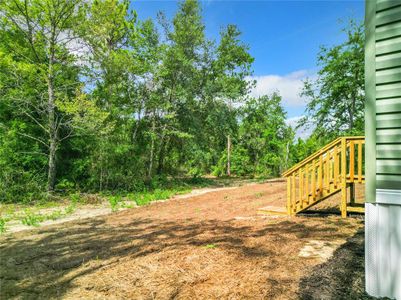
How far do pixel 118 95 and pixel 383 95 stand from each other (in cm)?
1288

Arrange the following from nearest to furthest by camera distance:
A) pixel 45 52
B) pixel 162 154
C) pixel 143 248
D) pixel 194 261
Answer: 1. pixel 194 261
2. pixel 143 248
3. pixel 45 52
4. pixel 162 154

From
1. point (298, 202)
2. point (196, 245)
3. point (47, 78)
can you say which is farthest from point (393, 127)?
point (47, 78)

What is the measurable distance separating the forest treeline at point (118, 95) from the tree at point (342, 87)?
2.5 inches

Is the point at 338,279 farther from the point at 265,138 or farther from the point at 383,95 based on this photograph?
the point at 265,138

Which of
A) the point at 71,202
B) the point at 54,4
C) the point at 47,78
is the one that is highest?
the point at 54,4

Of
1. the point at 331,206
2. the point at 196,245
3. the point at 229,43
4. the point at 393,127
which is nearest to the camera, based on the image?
the point at 393,127

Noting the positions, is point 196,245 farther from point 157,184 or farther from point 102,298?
point 157,184

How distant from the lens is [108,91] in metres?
13.5

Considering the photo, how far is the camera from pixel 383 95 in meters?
2.75

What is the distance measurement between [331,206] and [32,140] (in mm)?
11386

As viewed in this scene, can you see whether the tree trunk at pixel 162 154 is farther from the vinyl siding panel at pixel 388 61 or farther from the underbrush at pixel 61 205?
the vinyl siding panel at pixel 388 61

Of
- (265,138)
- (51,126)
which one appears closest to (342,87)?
(265,138)

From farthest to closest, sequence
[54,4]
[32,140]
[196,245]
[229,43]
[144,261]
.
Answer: [229,43], [32,140], [54,4], [196,245], [144,261]

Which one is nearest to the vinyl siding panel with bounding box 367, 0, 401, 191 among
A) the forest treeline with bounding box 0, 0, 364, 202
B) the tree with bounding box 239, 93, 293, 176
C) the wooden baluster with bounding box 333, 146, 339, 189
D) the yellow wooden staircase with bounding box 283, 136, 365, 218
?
the yellow wooden staircase with bounding box 283, 136, 365, 218
